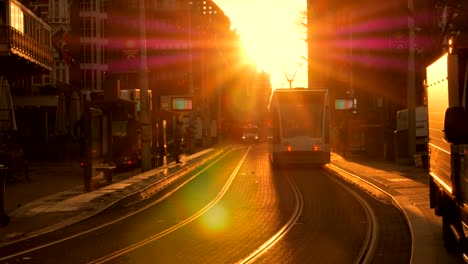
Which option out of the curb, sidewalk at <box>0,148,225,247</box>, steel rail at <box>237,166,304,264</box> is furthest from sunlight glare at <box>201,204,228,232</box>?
the curb

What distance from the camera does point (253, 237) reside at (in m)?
12.6

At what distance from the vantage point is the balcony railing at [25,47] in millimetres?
37906

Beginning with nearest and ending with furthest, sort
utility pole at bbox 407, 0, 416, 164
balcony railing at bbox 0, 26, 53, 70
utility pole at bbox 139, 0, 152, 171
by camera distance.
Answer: utility pole at bbox 139, 0, 152, 171
utility pole at bbox 407, 0, 416, 164
balcony railing at bbox 0, 26, 53, 70

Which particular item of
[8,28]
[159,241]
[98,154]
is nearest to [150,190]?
[98,154]

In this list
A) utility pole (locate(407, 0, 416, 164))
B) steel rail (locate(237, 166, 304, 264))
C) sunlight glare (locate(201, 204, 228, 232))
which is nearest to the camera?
steel rail (locate(237, 166, 304, 264))

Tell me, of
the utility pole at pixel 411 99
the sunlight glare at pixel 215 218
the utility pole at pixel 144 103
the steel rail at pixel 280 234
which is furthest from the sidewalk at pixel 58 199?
the utility pole at pixel 411 99

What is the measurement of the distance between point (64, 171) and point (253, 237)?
73.3ft

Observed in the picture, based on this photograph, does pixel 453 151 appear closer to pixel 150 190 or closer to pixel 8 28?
pixel 150 190

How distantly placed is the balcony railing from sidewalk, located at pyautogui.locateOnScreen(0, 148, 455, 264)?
9.92 metres

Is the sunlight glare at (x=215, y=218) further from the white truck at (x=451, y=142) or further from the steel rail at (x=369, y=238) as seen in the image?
the white truck at (x=451, y=142)

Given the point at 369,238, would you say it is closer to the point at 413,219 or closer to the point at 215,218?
the point at 413,219

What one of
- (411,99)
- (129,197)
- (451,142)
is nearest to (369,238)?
(451,142)

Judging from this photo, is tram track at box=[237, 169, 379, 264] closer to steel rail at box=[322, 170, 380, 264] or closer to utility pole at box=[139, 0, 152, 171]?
steel rail at box=[322, 170, 380, 264]

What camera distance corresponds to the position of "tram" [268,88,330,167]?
32625 mm
